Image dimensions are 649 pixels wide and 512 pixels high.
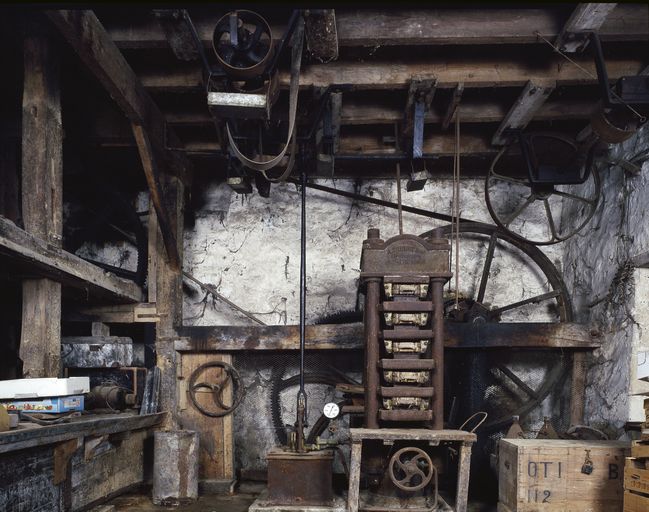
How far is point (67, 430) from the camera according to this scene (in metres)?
3.09

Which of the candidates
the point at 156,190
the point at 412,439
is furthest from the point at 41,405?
the point at 412,439

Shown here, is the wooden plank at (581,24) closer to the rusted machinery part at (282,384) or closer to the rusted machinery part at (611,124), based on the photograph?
the rusted machinery part at (611,124)

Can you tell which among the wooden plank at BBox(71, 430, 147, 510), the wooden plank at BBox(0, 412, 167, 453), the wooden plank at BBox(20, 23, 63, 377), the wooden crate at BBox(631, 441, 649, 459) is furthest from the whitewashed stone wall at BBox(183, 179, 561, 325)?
the wooden crate at BBox(631, 441, 649, 459)

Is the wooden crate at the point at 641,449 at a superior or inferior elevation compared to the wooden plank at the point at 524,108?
inferior

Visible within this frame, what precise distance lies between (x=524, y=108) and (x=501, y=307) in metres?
1.89

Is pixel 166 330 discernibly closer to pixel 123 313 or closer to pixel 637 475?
pixel 123 313

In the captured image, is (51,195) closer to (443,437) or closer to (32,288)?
(32,288)

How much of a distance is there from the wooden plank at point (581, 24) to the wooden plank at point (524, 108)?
0.37 metres

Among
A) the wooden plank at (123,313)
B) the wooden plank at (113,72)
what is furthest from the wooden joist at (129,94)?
the wooden plank at (123,313)

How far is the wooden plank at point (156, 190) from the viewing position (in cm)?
389

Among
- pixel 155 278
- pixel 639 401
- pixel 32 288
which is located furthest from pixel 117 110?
pixel 639 401

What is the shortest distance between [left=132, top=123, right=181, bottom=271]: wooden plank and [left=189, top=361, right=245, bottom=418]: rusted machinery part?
0.84 m

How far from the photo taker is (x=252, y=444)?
5.27m

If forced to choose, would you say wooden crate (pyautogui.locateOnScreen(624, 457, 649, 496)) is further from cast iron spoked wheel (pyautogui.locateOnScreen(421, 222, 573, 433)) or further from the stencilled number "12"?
cast iron spoked wheel (pyautogui.locateOnScreen(421, 222, 573, 433))
